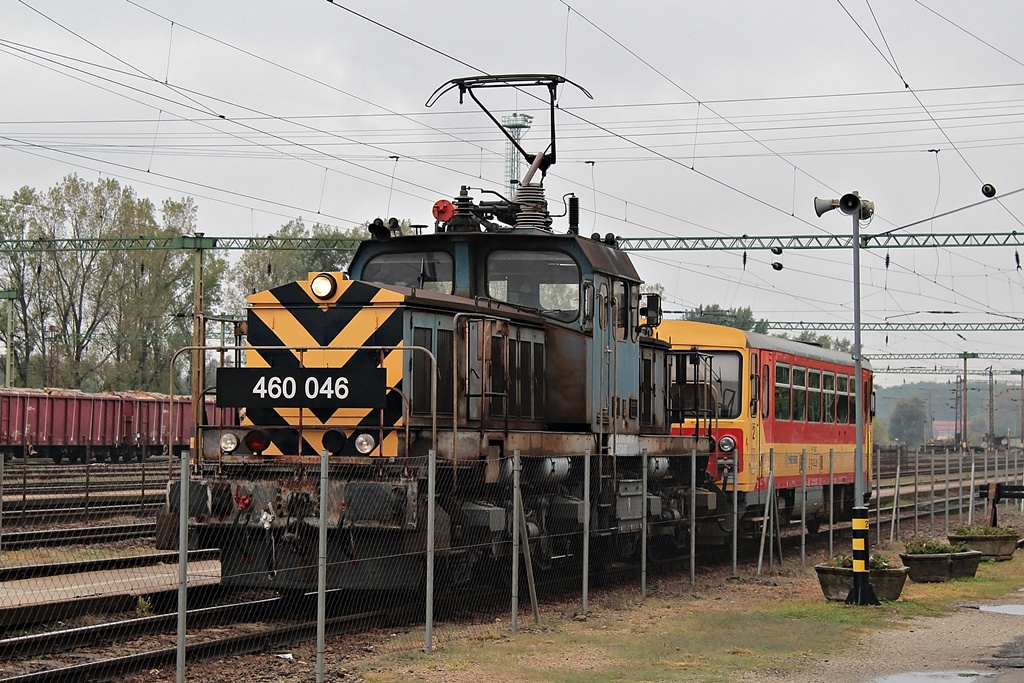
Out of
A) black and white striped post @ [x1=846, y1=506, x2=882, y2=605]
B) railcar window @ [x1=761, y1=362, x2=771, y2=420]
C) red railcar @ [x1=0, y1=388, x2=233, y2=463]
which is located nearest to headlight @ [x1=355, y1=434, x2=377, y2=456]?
black and white striped post @ [x1=846, y1=506, x2=882, y2=605]

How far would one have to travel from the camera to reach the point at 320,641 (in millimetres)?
9789

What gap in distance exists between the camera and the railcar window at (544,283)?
592 inches

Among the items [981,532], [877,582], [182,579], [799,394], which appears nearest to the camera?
[182,579]

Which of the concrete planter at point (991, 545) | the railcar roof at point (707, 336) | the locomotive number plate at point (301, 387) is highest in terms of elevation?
the railcar roof at point (707, 336)

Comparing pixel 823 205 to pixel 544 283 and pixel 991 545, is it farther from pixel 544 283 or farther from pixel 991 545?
pixel 991 545

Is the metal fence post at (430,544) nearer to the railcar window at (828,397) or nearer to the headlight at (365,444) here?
the headlight at (365,444)

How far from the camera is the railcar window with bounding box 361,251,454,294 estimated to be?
14922mm

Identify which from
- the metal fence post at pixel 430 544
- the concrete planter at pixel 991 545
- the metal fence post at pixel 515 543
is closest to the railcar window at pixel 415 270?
the metal fence post at pixel 515 543

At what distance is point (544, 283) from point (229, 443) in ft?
14.6

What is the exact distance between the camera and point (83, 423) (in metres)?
46.3

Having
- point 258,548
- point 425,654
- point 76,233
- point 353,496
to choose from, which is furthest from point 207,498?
point 76,233

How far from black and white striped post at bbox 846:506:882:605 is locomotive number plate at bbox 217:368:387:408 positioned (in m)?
6.59

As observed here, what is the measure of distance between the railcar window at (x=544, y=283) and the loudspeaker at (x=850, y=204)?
3.53 metres

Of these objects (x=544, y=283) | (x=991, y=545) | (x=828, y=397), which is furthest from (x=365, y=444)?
(x=828, y=397)
